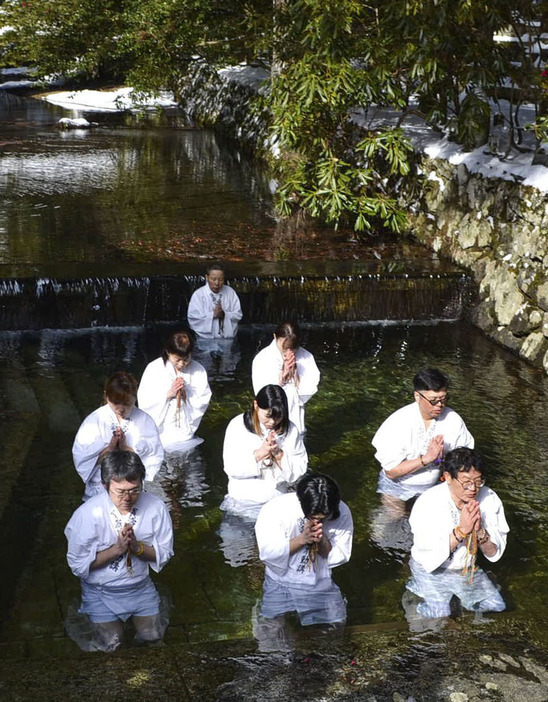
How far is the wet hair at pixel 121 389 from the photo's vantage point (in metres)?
6.77

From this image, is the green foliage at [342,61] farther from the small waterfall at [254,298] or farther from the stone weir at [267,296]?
the small waterfall at [254,298]

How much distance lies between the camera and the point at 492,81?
526 inches

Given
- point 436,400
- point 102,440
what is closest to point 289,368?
point 436,400

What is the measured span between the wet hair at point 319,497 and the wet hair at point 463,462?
86 cm

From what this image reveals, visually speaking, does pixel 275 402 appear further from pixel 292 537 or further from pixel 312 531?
pixel 312 531

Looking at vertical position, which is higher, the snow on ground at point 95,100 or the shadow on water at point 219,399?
the snow on ground at point 95,100

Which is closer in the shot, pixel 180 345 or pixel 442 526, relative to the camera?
pixel 442 526

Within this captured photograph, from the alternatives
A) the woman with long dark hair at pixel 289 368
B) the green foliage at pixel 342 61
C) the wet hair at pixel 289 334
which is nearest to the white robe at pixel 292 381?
the woman with long dark hair at pixel 289 368

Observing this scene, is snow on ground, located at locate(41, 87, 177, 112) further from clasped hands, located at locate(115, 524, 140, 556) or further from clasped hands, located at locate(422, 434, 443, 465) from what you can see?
clasped hands, located at locate(115, 524, 140, 556)

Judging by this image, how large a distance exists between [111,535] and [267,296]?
806 cm

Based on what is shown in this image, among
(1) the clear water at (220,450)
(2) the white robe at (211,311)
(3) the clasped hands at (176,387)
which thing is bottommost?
(1) the clear water at (220,450)

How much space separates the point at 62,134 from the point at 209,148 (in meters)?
4.52

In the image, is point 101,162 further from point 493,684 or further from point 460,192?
point 493,684

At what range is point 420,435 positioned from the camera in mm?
7441
